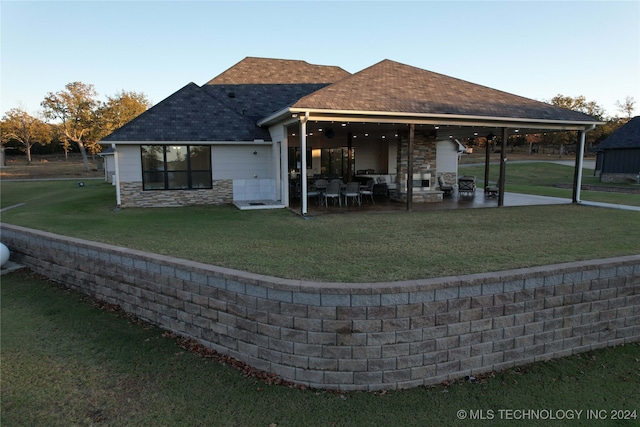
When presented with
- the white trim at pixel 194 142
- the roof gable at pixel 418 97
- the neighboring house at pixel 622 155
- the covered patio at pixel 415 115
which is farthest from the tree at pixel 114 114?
the neighboring house at pixel 622 155

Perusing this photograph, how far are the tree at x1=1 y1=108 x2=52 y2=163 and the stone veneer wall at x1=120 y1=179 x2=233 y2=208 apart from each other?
4015 centimetres

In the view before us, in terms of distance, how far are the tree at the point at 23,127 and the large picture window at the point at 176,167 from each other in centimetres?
4029

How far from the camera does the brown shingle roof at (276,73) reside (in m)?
19.2

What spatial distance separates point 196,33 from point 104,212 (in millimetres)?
8112

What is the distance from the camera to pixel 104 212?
12.4 metres

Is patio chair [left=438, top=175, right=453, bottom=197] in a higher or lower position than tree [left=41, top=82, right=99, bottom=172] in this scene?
lower

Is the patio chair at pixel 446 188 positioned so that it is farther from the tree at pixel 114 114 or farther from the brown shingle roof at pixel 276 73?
the tree at pixel 114 114

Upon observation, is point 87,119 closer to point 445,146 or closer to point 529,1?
point 445,146

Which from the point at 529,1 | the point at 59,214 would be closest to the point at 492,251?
the point at 529,1

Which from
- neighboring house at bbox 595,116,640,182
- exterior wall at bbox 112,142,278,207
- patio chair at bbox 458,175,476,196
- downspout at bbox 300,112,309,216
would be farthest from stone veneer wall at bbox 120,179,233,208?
neighboring house at bbox 595,116,640,182

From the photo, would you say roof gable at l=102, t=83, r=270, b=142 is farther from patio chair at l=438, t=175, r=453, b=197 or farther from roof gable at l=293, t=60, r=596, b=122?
patio chair at l=438, t=175, r=453, b=197

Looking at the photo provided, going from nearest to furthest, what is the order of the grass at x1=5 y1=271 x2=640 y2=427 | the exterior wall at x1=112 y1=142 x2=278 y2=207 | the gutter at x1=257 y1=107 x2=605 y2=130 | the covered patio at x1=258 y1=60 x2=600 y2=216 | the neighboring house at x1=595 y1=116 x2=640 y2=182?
1. the grass at x1=5 y1=271 x2=640 y2=427
2. the gutter at x1=257 y1=107 x2=605 y2=130
3. the covered patio at x1=258 y1=60 x2=600 y2=216
4. the exterior wall at x1=112 y1=142 x2=278 y2=207
5. the neighboring house at x1=595 y1=116 x2=640 y2=182

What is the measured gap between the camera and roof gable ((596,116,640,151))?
26.7 metres

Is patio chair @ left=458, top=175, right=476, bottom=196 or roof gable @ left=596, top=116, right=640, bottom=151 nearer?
patio chair @ left=458, top=175, right=476, bottom=196
